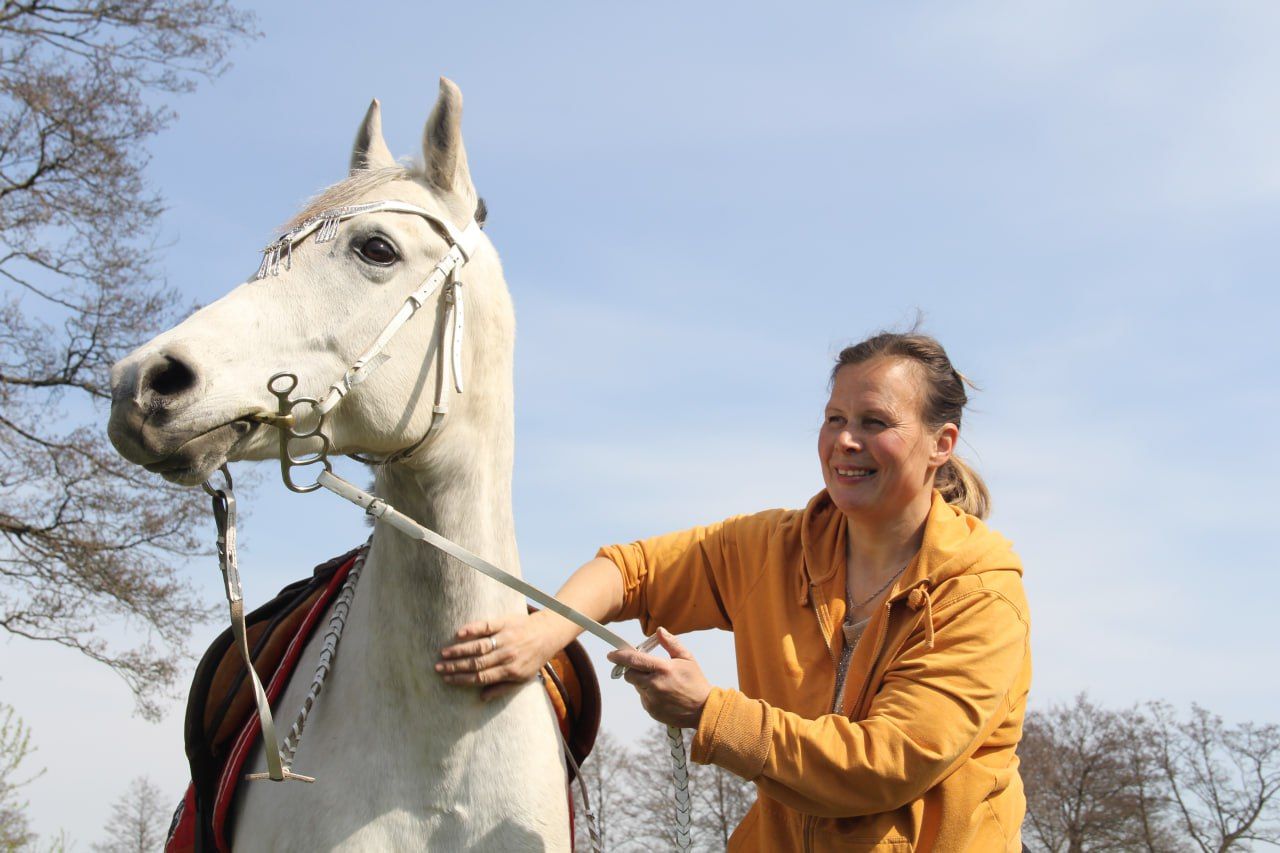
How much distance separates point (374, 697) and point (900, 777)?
49.9 inches

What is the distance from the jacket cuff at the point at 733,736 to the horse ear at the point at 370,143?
6.42 feet

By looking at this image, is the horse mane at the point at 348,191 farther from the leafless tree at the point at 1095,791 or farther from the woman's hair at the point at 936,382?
the leafless tree at the point at 1095,791

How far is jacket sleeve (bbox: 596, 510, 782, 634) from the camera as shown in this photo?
3.36 meters

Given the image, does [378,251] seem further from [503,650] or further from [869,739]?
[869,739]

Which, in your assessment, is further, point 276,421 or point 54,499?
point 54,499

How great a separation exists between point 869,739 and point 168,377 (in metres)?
1.73

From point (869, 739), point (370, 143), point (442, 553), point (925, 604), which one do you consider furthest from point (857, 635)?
point (370, 143)

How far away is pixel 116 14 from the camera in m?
12.0

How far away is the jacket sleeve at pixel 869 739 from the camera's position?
251cm

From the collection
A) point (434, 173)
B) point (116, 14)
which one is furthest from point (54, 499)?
point (434, 173)

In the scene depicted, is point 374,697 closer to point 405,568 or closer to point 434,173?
point 405,568

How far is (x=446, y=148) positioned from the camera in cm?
312

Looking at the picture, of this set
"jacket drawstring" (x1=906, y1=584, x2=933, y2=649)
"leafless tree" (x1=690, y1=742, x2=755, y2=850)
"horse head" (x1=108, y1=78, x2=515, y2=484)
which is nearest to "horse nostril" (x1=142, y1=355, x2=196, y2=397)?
"horse head" (x1=108, y1=78, x2=515, y2=484)

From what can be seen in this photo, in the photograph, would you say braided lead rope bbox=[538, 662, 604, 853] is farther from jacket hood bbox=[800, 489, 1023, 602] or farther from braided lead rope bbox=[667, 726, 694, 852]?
jacket hood bbox=[800, 489, 1023, 602]
